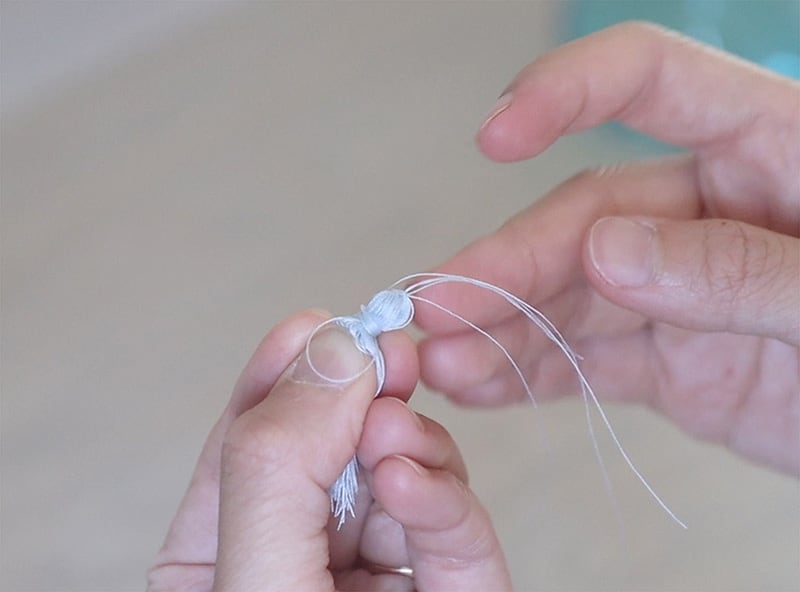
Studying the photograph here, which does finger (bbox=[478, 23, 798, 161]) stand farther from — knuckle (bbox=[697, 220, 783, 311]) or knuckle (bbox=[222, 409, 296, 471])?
knuckle (bbox=[222, 409, 296, 471])

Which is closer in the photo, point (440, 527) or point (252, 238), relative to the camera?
point (440, 527)

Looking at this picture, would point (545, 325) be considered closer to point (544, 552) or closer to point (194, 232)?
point (544, 552)

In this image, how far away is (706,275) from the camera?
720 millimetres

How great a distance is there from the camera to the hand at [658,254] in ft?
2.39

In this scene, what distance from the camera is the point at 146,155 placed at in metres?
1.49

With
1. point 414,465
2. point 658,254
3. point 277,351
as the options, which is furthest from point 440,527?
point 658,254

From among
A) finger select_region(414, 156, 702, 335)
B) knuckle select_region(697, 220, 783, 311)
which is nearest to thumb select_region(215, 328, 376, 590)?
finger select_region(414, 156, 702, 335)

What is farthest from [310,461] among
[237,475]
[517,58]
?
[517,58]

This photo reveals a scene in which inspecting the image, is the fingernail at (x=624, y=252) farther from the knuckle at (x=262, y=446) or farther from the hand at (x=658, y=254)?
the knuckle at (x=262, y=446)

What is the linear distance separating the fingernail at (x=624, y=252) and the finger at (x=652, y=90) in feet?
0.27

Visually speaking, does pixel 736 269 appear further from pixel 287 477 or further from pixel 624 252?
pixel 287 477

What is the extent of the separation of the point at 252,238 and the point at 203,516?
2.42 feet

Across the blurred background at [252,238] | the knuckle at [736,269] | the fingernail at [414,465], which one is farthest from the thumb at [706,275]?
the blurred background at [252,238]

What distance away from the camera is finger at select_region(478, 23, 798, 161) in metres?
0.76
